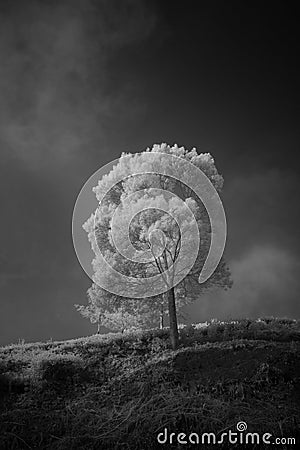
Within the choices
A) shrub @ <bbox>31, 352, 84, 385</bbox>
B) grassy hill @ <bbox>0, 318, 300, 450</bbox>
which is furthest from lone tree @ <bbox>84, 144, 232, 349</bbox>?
shrub @ <bbox>31, 352, 84, 385</bbox>

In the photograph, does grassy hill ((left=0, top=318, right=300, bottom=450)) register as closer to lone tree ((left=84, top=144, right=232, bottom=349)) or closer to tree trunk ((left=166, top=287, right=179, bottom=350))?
tree trunk ((left=166, top=287, right=179, bottom=350))

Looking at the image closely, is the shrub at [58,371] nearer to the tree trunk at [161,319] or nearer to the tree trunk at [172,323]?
the tree trunk at [172,323]

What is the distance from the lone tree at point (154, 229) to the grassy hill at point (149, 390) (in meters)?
2.63

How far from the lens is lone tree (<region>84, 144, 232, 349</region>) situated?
763 inches

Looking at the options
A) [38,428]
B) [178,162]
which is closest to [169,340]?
[178,162]

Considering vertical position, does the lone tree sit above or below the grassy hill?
above

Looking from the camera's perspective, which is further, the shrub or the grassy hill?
the shrub

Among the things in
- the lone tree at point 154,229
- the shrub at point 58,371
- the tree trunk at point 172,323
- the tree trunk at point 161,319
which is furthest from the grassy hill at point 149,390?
the lone tree at point 154,229

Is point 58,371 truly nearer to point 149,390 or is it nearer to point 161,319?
point 149,390

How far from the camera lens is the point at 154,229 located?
19.2 metres

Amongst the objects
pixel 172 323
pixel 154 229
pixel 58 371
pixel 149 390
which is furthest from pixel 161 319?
pixel 149 390

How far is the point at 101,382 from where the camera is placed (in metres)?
14.7

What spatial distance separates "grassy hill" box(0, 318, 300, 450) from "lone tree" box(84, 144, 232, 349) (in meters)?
2.63

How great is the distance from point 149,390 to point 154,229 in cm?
833
